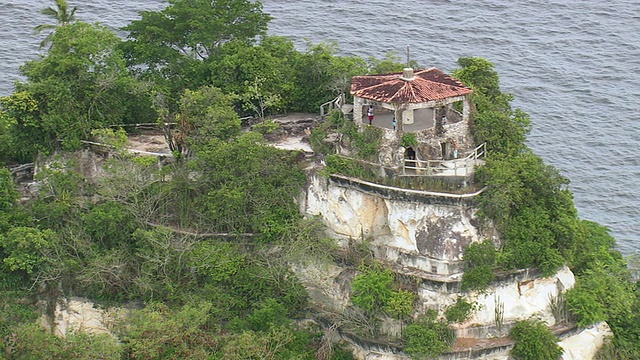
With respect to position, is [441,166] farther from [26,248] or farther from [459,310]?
[26,248]

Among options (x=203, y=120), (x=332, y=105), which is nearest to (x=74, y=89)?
(x=203, y=120)

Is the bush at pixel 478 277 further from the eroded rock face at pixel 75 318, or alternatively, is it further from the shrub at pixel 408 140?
the eroded rock face at pixel 75 318

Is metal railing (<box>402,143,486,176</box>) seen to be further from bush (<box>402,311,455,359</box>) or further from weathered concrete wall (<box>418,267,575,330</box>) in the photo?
bush (<box>402,311,455,359</box>)

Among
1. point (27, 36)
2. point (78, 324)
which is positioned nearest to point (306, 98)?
point (78, 324)

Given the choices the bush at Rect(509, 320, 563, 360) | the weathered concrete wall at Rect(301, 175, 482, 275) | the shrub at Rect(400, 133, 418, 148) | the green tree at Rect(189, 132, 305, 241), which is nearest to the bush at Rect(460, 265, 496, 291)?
the weathered concrete wall at Rect(301, 175, 482, 275)

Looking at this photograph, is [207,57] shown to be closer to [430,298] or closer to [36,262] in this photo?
[36,262]

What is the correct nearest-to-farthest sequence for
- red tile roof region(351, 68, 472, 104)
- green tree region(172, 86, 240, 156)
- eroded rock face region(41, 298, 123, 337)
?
red tile roof region(351, 68, 472, 104), green tree region(172, 86, 240, 156), eroded rock face region(41, 298, 123, 337)

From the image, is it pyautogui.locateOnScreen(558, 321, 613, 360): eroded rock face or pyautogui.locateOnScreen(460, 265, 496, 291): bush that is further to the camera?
pyautogui.locateOnScreen(558, 321, 613, 360): eroded rock face

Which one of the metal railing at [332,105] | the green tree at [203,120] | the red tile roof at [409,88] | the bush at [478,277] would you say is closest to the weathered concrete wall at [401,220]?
the bush at [478,277]
